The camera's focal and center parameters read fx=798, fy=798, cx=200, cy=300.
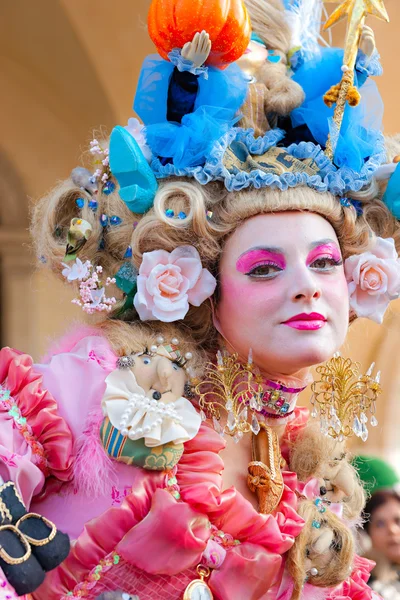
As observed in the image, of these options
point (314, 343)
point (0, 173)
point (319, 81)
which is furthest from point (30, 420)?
point (0, 173)

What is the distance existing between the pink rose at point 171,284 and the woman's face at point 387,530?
1455 millimetres

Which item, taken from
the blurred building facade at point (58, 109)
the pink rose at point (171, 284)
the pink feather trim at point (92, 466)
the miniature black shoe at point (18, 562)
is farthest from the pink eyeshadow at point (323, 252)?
the blurred building facade at point (58, 109)

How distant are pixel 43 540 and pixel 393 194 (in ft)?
3.67

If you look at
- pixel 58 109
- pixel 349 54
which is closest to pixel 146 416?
pixel 349 54

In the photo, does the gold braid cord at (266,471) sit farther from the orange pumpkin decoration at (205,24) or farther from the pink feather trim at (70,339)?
the orange pumpkin decoration at (205,24)

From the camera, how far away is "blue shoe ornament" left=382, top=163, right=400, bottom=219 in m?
1.87

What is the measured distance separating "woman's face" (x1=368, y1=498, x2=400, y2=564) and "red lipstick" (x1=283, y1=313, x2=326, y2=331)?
4.51ft

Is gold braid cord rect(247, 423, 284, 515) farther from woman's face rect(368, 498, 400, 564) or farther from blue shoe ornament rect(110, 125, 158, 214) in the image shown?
woman's face rect(368, 498, 400, 564)

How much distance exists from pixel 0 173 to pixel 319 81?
216 centimetres

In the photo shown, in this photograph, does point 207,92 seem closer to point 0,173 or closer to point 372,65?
point 372,65

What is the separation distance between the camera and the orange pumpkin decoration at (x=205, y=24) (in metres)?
1.69

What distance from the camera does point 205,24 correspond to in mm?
1693

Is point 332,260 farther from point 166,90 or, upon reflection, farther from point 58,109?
point 58,109

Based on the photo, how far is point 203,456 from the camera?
5.49 ft
